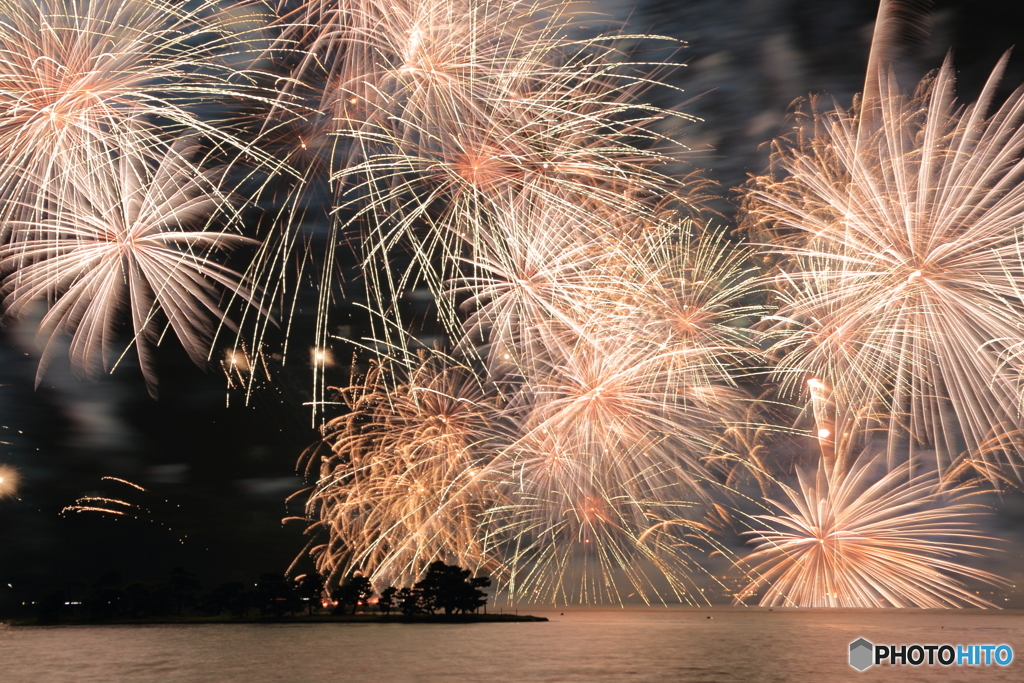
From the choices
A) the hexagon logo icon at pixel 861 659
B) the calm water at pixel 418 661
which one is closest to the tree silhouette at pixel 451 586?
the calm water at pixel 418 661

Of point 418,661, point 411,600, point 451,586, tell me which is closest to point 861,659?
point 418,661

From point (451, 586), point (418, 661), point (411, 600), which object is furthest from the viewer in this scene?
point (411, 600)

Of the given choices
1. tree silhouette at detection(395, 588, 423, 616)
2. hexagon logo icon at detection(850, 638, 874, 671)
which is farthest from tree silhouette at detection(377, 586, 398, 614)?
hexagon logo icon at detection(850, 638, 874, 671)

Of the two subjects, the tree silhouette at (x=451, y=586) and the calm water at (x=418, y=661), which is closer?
the calm water at (x=418, y=661)

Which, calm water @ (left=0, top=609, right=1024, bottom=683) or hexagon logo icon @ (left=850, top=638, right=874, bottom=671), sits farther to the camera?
hexagon logo icon @ (left=850, top=638, right=874, bottom=671)

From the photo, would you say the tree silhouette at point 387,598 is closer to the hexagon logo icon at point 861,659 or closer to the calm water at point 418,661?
the calm water at point 418,661

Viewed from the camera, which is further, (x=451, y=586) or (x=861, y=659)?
(x=451, y=586)

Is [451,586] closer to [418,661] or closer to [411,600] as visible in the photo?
[411,600]

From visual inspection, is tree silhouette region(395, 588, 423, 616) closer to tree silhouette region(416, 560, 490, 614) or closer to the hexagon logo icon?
tree silhouette region(416, 560, 490, 614)

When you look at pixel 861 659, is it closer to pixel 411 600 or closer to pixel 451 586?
pixel 451 586

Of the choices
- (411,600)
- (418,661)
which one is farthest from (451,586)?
(418,661)

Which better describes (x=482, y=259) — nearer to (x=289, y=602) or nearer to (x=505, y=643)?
(x=505, y=643)

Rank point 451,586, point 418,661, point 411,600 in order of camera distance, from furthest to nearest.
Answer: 1. point 411,600
2. point 451,586
3. point 418,661

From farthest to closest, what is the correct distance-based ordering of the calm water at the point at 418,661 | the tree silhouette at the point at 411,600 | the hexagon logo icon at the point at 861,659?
the tree silhouette at the point at 411,600 → the hexagon logo icon at the point at 861,659 → the calm water at the point at 418,661
